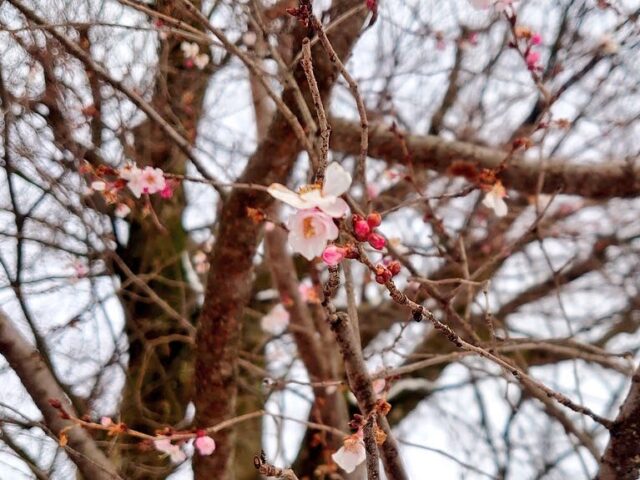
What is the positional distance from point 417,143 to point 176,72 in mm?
1137

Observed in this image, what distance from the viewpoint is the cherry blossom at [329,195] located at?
1.04 meters

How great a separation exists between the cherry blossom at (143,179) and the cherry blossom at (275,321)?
1.76 m

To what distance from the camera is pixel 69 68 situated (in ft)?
6.75

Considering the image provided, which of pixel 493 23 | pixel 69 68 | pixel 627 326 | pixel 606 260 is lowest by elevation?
pixel 69 68

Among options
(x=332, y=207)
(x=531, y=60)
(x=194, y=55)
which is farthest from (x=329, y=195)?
(x=194, y=55)

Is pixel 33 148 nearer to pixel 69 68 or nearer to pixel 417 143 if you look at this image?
pixel 69 68

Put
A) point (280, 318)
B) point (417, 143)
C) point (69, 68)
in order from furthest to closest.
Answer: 1. point (280, 318)
2. point (417, 143)
3. point (69, 68)

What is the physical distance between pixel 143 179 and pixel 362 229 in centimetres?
113

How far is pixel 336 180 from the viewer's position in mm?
1042

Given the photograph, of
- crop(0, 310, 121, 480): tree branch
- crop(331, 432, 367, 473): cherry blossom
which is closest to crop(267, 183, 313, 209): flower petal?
crop(331, 432, 367, 473): cherry blossom

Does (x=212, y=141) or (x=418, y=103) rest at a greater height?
(x=418, y=103)

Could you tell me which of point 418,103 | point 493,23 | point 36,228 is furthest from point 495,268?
point 36,228

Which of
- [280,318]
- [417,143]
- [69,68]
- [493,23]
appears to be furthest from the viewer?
[280,318]

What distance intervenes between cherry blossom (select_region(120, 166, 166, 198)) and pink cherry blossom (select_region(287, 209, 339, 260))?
3.21 ft
